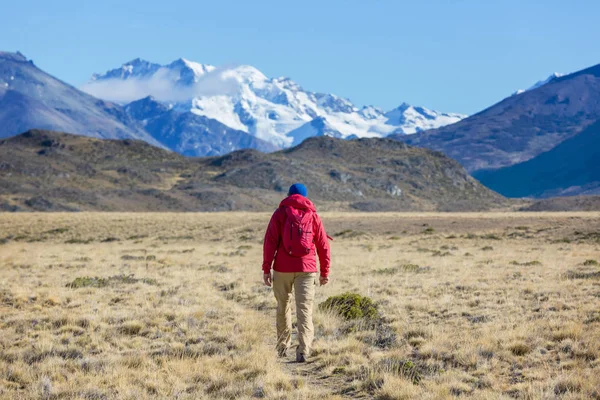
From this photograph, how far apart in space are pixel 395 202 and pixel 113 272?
109 m

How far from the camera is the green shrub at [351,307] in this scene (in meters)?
12.1

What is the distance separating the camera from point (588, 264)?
21391 mm

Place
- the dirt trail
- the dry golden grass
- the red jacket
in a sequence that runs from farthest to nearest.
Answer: the red jacket
the dirt trail
the dry golden grass

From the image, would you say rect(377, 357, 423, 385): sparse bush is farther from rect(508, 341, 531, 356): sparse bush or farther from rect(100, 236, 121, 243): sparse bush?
rect(100, 236, 121, 243): sparse bush

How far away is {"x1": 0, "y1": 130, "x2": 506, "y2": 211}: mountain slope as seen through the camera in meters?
110

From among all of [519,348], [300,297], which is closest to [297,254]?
[300,297]

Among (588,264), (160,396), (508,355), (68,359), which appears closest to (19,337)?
(68,359)

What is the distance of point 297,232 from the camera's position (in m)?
8.74

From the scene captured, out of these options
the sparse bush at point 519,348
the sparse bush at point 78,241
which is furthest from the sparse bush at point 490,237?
the sparse bush at point 519,348

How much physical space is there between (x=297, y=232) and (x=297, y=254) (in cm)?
33

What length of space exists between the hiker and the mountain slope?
96540mm

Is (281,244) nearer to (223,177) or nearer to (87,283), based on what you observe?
(87,283)

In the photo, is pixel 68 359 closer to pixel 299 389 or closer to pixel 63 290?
pixel 299 389

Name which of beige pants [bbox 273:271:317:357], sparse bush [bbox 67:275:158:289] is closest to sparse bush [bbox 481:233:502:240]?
sparse bush [bbox 67:275:158:289]
